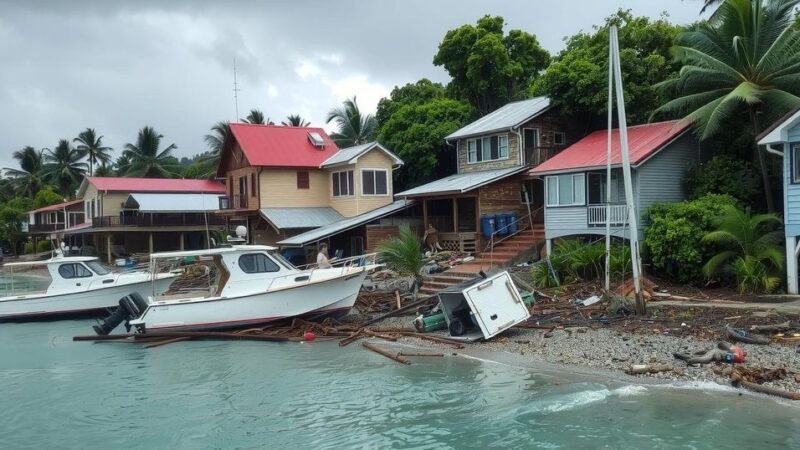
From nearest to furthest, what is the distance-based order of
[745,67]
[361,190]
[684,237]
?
[684,237] < [745,67] < [361,190]

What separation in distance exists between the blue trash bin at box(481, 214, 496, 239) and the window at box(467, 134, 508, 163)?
3.74 meters

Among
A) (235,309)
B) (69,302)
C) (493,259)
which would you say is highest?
(493,259)

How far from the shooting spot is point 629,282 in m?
19.0

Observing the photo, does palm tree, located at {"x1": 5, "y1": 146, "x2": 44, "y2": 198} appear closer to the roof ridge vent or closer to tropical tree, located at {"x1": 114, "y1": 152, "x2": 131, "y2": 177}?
tropical tree, located at {"x1": 114, "y1": 152, "x2": 131, "y2": 177}

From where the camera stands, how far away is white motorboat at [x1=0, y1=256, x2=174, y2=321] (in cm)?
2388

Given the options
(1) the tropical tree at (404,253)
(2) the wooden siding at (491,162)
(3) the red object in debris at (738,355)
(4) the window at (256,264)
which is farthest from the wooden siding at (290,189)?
(3) the red object in debris at (738,355)

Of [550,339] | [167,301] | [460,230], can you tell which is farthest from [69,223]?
[550,339]

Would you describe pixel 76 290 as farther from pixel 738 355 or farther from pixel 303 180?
pixel 738 355

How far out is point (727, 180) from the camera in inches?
856

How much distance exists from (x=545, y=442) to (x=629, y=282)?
1007cm

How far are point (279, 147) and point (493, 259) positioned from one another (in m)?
17.2

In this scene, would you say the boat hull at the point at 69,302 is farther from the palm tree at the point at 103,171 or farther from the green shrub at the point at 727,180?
the palm tree at the point at 103,171

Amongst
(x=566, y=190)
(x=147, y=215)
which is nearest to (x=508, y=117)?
(x=566, y=190)

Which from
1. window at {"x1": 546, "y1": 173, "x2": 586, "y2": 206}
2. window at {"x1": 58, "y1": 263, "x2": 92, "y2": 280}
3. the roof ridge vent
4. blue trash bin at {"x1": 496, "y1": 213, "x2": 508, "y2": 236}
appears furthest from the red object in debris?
the roof ridge vent
